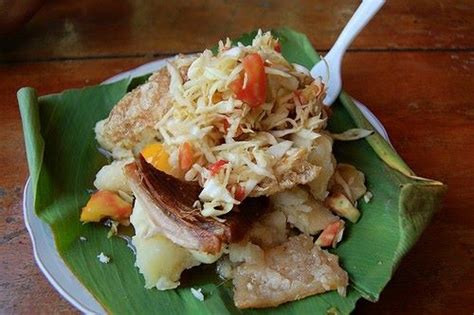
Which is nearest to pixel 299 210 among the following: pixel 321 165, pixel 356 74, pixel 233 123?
pixel 321 165

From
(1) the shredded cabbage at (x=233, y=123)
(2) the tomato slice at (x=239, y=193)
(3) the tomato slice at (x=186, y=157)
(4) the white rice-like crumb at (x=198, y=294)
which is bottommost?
(4) the white rice-like crumb at (x=198, y=294)

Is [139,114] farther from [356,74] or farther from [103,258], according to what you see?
[356,74]

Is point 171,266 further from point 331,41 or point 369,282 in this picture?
point 331,41

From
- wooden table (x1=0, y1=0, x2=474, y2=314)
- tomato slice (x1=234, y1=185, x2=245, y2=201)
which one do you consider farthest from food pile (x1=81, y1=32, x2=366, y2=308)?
wooden table (x1=0, y1=0, x2=474, y2=314)

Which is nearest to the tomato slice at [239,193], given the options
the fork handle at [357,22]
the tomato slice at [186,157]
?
the tomato slice at [186,157]

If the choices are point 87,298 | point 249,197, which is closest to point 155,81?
point 249,197

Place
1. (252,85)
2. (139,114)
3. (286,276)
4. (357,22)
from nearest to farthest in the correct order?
(286,276) < (252,85) < (139,114) < (357,22)

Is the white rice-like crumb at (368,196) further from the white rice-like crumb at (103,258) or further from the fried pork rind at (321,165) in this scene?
the white rice-like crumb at (103,258)

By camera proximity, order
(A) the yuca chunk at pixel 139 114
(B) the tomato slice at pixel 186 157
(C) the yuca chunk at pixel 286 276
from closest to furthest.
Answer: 1. (C) the yuca chunk at pixel 286 276
2. (B) the tomato slice at pixel 186 157
3. (A) the yuca chunk at pixel 139 114
